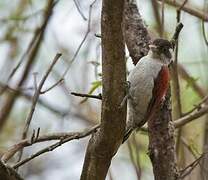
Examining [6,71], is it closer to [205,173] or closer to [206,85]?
[206,85]

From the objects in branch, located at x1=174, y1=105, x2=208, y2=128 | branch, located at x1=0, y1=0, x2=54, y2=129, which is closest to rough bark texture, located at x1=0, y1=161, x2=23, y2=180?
branch, located at x1=174, y1=105, x2=208, y2=128

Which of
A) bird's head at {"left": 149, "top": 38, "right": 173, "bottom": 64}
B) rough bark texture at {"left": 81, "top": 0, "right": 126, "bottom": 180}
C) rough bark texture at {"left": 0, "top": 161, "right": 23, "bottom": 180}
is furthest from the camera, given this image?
bird's head at {"left": 149, "top": 38, "right": 173, "bottom": 64}

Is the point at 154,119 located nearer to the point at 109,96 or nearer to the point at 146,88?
the point at 146,88

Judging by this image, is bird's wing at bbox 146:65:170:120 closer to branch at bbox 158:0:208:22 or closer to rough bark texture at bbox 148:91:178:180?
rough bark texture at bbox 148:91:178:180

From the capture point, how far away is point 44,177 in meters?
5.10

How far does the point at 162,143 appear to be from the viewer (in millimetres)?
2549

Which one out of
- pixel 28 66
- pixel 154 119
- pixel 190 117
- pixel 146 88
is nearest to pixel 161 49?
pixel 146 88

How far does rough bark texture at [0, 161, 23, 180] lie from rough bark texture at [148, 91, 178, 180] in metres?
0.76

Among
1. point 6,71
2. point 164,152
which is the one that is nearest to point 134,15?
point 164,152

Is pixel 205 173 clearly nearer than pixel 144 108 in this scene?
Yes

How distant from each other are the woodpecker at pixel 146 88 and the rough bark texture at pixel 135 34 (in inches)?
7.2

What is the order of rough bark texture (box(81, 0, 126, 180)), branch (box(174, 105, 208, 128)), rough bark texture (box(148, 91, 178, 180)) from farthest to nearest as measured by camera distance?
branch (box(174, 105, 208, 128))
rough bark texture (box(148, 91, 178, 180))
rough bark texture (box(81, 0, 126, 180))

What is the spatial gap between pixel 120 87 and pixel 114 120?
0.38 feet

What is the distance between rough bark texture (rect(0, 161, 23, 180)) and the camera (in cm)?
192
